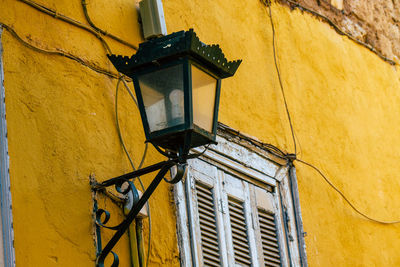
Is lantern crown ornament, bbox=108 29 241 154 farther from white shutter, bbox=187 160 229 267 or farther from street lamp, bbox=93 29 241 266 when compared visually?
white shutter, bbox=187 160 229 267

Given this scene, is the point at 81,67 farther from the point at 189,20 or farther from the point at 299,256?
the point at 299,256

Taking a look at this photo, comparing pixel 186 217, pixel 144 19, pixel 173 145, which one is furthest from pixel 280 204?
pixel 173 145

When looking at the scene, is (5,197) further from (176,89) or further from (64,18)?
(64,18)

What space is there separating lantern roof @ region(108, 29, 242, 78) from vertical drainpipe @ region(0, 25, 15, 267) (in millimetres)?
581

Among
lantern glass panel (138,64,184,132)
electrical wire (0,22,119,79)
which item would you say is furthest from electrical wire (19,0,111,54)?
lantern glass panel (138,64,184,132)

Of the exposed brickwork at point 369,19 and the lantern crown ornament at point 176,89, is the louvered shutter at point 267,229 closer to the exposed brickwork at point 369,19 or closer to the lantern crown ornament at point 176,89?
the lantern crown ornament at point 176,89

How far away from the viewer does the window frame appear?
191 inches

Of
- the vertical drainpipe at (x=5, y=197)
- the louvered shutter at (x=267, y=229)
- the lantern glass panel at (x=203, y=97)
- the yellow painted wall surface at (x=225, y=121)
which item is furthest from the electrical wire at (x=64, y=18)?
the louvered shutter at (x=267, y=229)

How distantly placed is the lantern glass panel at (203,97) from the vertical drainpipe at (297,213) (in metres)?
1.86

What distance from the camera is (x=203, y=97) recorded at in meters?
4.02

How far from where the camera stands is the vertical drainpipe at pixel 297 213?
5.62 metres

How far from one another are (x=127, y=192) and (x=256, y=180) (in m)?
1.50

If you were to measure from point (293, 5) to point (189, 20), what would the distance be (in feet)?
4.72

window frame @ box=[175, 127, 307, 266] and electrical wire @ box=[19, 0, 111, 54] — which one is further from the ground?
electrical wire @ box=[19, 0, 111, 54]
